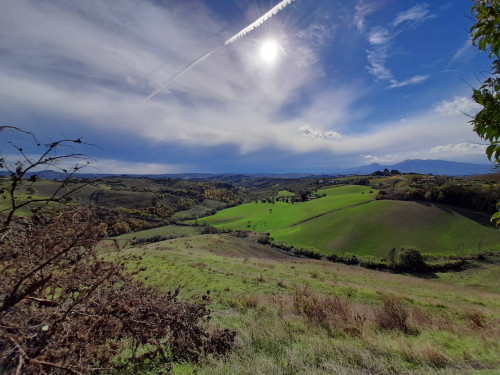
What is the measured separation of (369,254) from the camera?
169 feet

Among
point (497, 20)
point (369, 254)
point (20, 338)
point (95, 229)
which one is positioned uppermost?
point (497, 20)

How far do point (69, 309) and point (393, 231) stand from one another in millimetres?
66951

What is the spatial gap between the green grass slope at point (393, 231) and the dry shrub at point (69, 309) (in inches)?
2160

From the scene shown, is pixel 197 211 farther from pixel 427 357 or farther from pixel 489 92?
pixel 489 92

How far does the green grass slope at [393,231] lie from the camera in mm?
51531

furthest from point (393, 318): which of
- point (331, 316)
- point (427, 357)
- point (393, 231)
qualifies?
point (393, 231)

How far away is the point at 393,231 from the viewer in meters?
58.2

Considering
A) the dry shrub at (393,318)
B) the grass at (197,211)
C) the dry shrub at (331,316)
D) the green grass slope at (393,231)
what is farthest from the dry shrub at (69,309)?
the grass at (197,211)

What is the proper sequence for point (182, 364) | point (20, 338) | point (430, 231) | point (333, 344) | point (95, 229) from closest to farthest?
point (20, 338)
point (95, 229)
point (182, 364)
point (333, 344)
point (430, 231)

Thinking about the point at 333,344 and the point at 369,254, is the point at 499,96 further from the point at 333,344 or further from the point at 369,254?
the point at 369,254

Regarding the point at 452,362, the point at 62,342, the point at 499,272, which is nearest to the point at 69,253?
the point at 62,342

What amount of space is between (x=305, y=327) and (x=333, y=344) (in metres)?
1.27

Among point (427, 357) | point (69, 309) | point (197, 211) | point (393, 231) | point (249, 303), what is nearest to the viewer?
point (69, 309)

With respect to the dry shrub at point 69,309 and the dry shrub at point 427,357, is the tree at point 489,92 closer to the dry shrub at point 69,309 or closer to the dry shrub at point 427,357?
the dry shrub at point 427,357
